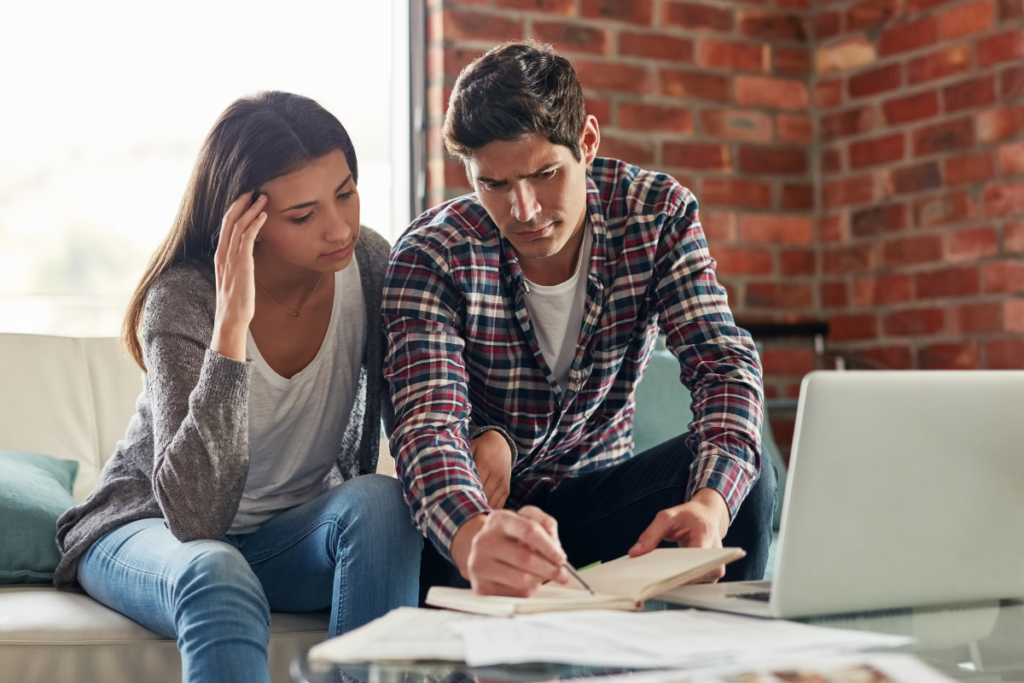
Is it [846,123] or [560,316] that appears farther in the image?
[846,123]

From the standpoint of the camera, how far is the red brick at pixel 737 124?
275 cm

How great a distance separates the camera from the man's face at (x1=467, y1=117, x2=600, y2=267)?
4.42 feet

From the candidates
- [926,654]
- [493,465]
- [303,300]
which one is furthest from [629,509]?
[926,654]

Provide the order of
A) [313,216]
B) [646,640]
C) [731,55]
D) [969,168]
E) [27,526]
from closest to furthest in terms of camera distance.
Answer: [646,640] < [313,216] < [27,526] < [969,168] < [731,55]

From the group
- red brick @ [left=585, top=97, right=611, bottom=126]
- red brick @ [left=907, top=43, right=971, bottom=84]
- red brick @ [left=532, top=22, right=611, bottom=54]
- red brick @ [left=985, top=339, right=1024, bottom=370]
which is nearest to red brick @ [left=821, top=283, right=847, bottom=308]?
red brick @ [left=985, top=339, right=1024, bottom=370]

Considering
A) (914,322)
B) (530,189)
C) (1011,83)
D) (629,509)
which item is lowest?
(629,509)

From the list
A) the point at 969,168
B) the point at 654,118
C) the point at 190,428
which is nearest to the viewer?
the point at 190,428

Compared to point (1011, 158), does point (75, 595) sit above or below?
below

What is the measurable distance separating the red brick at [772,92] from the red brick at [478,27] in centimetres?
65

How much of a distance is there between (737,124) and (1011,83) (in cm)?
67

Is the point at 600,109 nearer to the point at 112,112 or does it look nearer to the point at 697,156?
the point at 697,156

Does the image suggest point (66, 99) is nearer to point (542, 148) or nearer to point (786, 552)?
point (542, 148)

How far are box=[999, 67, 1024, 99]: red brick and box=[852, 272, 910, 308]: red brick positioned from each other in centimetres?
49

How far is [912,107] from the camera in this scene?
2.60 meters
